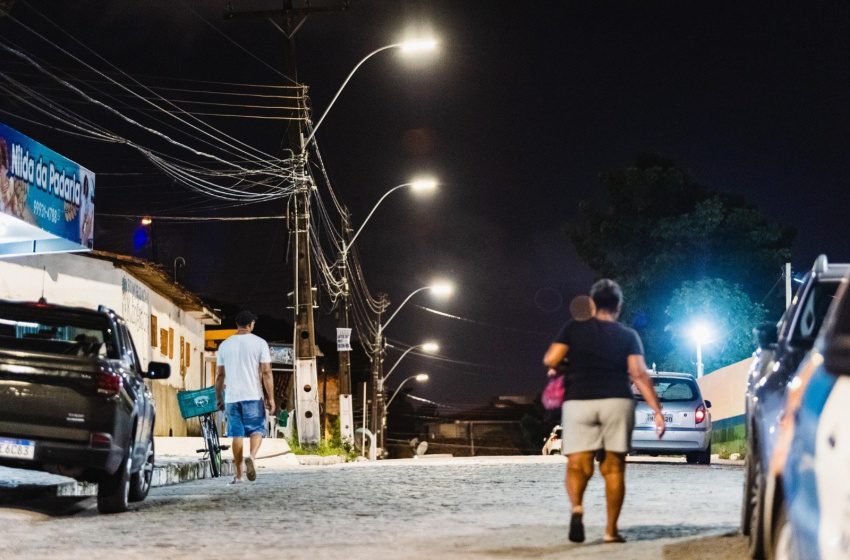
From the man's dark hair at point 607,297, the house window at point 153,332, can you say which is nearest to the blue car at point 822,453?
the man's dark hair at point 607,297

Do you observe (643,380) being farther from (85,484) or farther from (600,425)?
(85,484)

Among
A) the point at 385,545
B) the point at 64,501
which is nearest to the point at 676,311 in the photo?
the point at 64,501

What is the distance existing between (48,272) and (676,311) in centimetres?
2092

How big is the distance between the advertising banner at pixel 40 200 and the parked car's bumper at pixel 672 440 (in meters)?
9.77

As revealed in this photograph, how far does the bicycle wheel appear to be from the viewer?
19378 millimetres

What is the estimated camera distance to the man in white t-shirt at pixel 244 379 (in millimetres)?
15562

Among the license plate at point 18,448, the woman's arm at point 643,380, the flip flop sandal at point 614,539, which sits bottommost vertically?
the flip flop sandal at point 614,539

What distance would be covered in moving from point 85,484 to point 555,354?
24.7ft

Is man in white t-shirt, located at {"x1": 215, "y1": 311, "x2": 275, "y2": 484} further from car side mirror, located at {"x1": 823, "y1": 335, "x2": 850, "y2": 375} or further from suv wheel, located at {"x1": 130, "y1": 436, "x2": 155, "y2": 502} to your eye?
car side mirror, located at {"x1": 823, "y1": 335, "x2": 850, "y2": 375}

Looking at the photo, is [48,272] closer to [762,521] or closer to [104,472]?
[104,472]

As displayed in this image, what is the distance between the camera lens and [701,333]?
120 feet

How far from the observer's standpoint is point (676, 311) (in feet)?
137

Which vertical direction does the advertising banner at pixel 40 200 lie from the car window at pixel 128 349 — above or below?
above

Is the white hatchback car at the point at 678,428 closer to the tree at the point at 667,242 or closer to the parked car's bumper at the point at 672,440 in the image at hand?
the parked car's bumper at the point at 672,440
